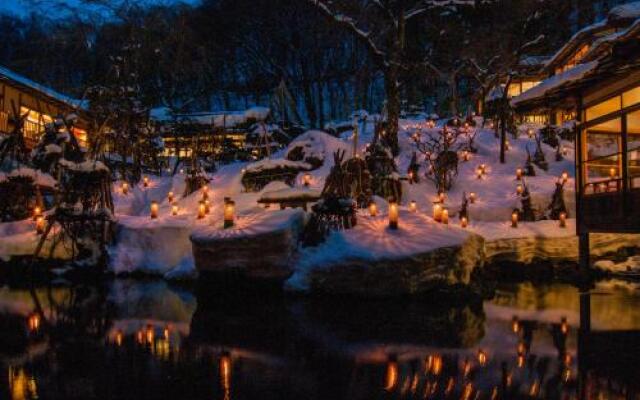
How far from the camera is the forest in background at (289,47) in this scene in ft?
61.5

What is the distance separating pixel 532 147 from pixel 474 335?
625 inches

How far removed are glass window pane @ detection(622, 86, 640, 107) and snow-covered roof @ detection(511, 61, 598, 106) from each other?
3.11 ft

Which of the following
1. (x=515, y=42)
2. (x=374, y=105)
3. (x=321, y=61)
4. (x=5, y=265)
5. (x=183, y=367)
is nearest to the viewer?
(x=183, y=367)

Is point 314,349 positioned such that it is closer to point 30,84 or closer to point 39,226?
point 39,226

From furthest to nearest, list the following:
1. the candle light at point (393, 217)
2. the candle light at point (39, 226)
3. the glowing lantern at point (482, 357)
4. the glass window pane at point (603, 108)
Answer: the candle light at point (39, 226), the glass window pane at point (603, 108), the candle light at point (393, 217), the glowing lantern at point (482, 357)

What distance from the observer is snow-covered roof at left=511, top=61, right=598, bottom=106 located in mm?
8773

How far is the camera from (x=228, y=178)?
1836 cm

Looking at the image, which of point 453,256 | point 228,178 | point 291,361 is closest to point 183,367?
point 291,361

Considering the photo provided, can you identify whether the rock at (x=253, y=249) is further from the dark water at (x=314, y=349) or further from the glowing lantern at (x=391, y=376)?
the glowing lantern at (x=391, y=376)

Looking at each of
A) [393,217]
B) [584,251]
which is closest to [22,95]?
[393,217]

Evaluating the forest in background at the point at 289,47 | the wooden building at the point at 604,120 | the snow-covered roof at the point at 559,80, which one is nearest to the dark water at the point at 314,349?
the wooden building at the point at 604,120

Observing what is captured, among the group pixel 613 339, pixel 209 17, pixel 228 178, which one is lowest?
pixel 613 339

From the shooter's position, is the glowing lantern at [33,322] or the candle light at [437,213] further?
the candle light at [437,213]

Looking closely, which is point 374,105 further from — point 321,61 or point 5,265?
point 5,265
